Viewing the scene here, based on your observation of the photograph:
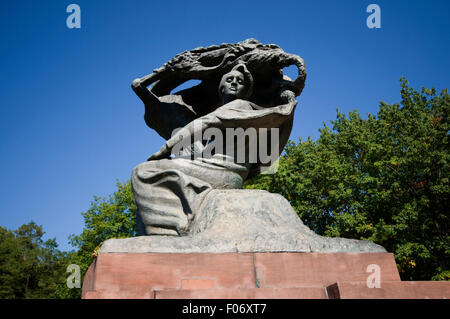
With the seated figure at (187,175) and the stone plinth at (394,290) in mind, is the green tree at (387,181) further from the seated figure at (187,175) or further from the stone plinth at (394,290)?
the stone plinth at (394,290)

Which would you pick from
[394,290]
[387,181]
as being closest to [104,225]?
[387,181]

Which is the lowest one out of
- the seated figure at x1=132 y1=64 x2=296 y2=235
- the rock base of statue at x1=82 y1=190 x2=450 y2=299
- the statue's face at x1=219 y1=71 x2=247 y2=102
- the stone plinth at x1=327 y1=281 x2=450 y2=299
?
the stone plinth at x1=327 y1=281 x2=450 y2=299

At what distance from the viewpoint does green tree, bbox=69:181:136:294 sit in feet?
59.6

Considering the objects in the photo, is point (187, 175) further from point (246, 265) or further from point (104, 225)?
point (104, 225)

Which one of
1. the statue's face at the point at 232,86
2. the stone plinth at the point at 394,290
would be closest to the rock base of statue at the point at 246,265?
the stone plinth at the point at 394,290

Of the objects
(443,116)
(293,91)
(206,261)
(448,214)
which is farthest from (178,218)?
(443,116)

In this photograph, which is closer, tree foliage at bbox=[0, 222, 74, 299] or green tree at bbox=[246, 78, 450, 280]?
green tree at bbox=[246, 78, 450, 280]

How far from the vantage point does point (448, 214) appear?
1276cm

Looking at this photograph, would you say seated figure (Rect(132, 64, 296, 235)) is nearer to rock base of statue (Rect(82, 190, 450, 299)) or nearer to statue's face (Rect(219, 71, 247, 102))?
statue's face (Rect(219, 71, 247, 102))

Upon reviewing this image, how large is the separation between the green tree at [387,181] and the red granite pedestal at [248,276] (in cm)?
1067

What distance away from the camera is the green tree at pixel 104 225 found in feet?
59.6

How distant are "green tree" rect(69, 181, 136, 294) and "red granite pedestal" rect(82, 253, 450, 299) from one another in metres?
Answer: 15.6

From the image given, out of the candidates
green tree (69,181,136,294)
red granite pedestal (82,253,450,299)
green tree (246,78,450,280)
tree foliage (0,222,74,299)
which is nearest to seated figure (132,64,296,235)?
red granite pedestal (82,253,450,299)
